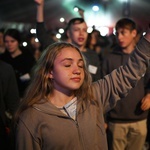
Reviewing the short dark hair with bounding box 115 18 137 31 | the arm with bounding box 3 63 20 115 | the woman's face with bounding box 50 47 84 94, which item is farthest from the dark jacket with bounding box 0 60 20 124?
the short dark hair with bounding box 115 18 137 31

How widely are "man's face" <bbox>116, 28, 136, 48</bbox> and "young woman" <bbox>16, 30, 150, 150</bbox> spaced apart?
53.8 inches

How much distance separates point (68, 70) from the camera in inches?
67.3

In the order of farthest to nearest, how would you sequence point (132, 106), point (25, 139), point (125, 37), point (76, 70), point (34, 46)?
point (34, 46), point (125, 37), point (132, 106), point (76, 70), point (25, 139)

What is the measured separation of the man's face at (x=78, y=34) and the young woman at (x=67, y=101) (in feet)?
5.07

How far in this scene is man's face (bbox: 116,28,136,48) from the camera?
316 centimetres

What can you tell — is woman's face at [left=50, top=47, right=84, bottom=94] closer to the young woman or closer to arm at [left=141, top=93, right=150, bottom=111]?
the young woman

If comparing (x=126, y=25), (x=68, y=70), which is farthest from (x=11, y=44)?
(x=68, y=70)

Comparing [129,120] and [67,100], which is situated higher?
[67,100]

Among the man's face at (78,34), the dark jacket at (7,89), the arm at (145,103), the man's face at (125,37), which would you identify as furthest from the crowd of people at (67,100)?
the man's face at (78,34)

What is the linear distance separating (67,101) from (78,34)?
175 centimetres

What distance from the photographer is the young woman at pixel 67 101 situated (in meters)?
1.61

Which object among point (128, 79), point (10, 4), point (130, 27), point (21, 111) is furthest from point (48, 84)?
point (10, 4)

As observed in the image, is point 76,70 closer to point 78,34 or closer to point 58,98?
point 58,98

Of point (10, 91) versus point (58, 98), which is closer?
point (58, 98)
